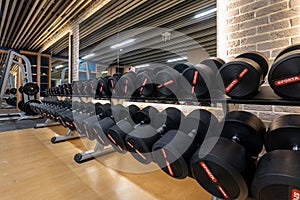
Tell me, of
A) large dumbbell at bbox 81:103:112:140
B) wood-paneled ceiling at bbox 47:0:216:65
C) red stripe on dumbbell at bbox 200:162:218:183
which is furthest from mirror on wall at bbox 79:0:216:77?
red stripe on dumbbell at bbox 200:162:218:183

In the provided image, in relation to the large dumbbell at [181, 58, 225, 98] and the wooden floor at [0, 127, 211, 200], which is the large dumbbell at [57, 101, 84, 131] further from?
the large dumbbell at [181, 58, 225, 98]

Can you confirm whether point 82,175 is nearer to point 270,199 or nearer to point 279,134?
point 270,199

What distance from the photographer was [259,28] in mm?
1644

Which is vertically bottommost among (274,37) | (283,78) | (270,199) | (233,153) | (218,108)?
(270,199)

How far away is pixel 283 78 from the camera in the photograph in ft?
2.68

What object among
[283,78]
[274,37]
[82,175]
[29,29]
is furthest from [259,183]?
[29,29]

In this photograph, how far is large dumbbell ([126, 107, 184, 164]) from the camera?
1.28 meters

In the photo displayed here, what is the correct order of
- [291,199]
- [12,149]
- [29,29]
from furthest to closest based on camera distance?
[29,29], [12,149], [291,199]

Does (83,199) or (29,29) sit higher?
(29,29)

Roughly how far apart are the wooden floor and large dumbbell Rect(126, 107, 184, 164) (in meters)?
0.46

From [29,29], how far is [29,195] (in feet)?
19.0

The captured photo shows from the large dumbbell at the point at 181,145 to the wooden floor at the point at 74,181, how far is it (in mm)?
563

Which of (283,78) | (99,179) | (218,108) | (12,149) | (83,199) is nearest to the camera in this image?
(283,78)

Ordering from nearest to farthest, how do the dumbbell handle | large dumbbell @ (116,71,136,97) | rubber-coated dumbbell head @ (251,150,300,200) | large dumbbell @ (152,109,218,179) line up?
1. rubber-coated dumbbell head @ (251,150,300,200)
2. large dumbbell @ (152,109,218,179)
3. the dumbbell handle
4. large dumbbell @ (116,71,136,97)
